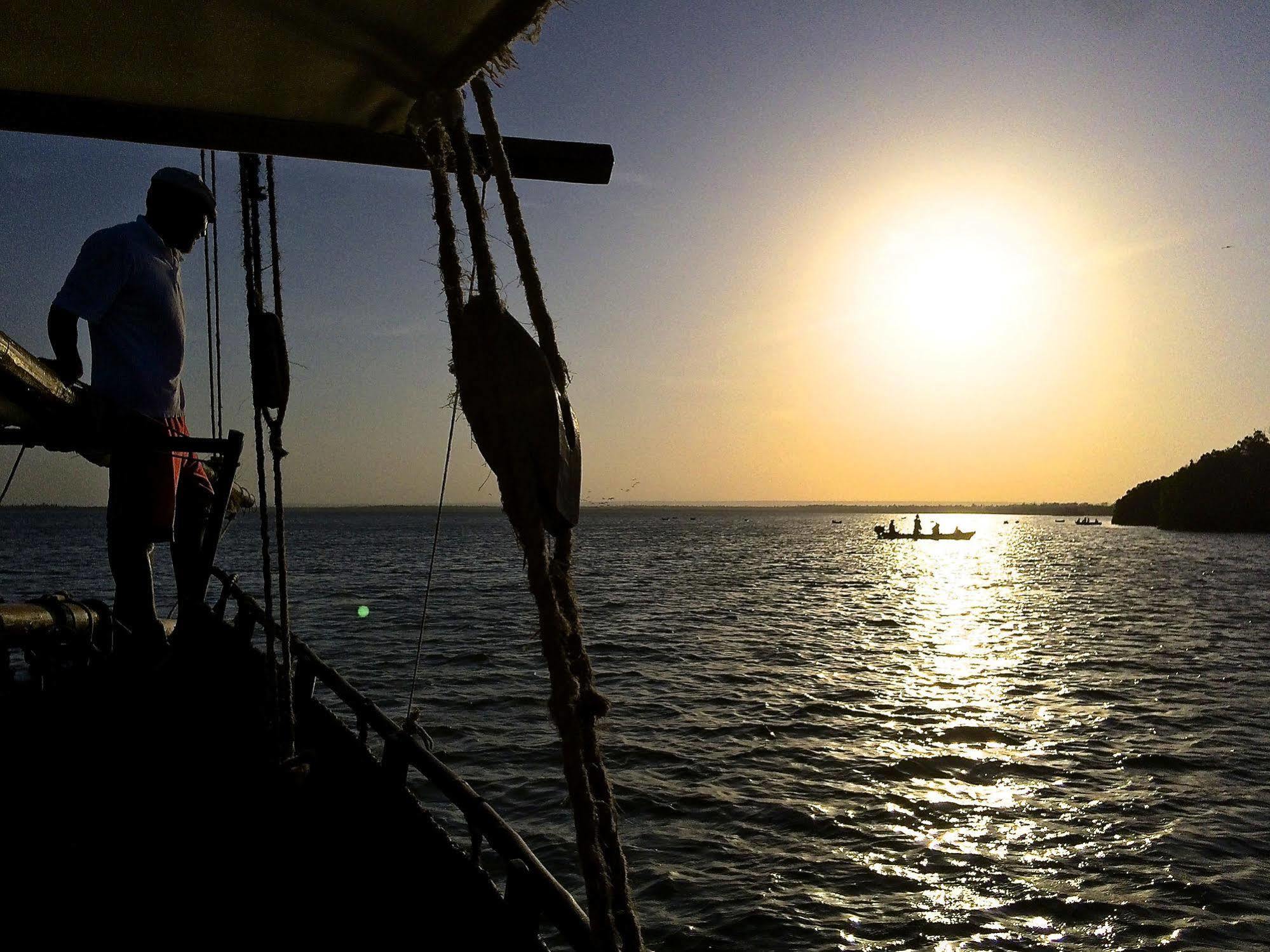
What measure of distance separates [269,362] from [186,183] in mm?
878

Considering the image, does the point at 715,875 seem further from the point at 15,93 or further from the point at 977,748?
the point at 15,93

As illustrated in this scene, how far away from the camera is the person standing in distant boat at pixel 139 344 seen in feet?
10.1

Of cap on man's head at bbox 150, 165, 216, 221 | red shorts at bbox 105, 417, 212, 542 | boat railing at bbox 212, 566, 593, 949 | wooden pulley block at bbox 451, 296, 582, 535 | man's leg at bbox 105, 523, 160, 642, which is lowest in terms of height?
boat railing at bbox 212, 566, 593, 949

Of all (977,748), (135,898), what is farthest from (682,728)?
(135,898)

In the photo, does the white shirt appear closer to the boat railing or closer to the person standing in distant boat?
the person standing in distant boat

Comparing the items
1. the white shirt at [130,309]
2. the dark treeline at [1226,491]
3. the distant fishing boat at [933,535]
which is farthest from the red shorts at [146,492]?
the dark treeline at [1226,491]

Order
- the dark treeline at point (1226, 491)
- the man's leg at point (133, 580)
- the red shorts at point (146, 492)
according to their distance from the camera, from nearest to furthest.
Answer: the red shorts at point (146, 492) → the man's leg at point (133, 580) → the dark treeline at point (1226, 491)

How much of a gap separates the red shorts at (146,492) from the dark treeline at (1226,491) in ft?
382

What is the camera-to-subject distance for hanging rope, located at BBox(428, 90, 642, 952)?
1.47 meters

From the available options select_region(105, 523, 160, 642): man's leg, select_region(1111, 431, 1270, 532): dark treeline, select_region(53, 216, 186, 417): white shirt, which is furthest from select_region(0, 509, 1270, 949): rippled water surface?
select_region(1111, 431, 1270, 532): dark treeline

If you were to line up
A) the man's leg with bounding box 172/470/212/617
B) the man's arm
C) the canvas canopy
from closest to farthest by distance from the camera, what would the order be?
the canvas canopy, the man's arm, the man's leg with bounding box 172/470/212/617

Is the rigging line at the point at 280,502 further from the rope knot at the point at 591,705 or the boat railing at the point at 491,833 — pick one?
the rope knot at the point at 591,705

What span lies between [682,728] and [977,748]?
459 cm

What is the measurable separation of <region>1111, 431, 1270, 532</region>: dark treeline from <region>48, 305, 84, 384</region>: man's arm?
11691 centimetres
